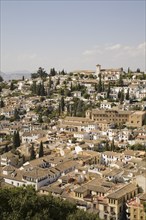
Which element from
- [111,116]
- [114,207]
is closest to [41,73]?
[111,116]

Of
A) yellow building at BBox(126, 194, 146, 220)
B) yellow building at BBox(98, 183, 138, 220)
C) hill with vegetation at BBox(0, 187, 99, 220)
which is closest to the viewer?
hill with vegetation at BBox(0, 187, 99, 220)

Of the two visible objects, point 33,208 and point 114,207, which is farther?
point 114,207

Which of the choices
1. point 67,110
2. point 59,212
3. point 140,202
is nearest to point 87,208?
point 140,202

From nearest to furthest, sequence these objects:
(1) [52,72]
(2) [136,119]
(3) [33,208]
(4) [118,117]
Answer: (3) [33,208]
(2) [136,119]
(4) [118,117]
(1) [52,72]

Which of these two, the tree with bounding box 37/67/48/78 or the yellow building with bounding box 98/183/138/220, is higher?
the tree with bounding box 37/67/48/78

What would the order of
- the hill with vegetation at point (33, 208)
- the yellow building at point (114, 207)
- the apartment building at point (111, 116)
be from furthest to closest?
the apartment building at point (111, 116), the yellow building at point (114, 207), the hill with vegetation at point (33, 208)

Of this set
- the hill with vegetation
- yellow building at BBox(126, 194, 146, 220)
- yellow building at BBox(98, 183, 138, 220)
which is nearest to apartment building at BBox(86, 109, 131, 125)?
yellow building at BBox(98, 183, 138, 220)

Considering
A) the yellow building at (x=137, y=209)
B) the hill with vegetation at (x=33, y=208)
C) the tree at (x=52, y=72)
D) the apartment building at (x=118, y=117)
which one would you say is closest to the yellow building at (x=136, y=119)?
the apartment building at (x=118, y=117)

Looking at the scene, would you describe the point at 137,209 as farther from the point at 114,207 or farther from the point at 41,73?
the point at 41,73

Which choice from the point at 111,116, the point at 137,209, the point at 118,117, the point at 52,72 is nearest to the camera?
the point at 137,209

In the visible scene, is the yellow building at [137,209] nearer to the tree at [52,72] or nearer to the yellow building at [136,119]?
the yellow building at [136,119]

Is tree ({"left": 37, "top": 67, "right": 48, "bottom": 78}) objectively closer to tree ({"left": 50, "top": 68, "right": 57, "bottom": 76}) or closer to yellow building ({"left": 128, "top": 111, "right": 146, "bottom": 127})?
tree ({"left": 50, "top": 68, "right": 57, "bottom": 76})
